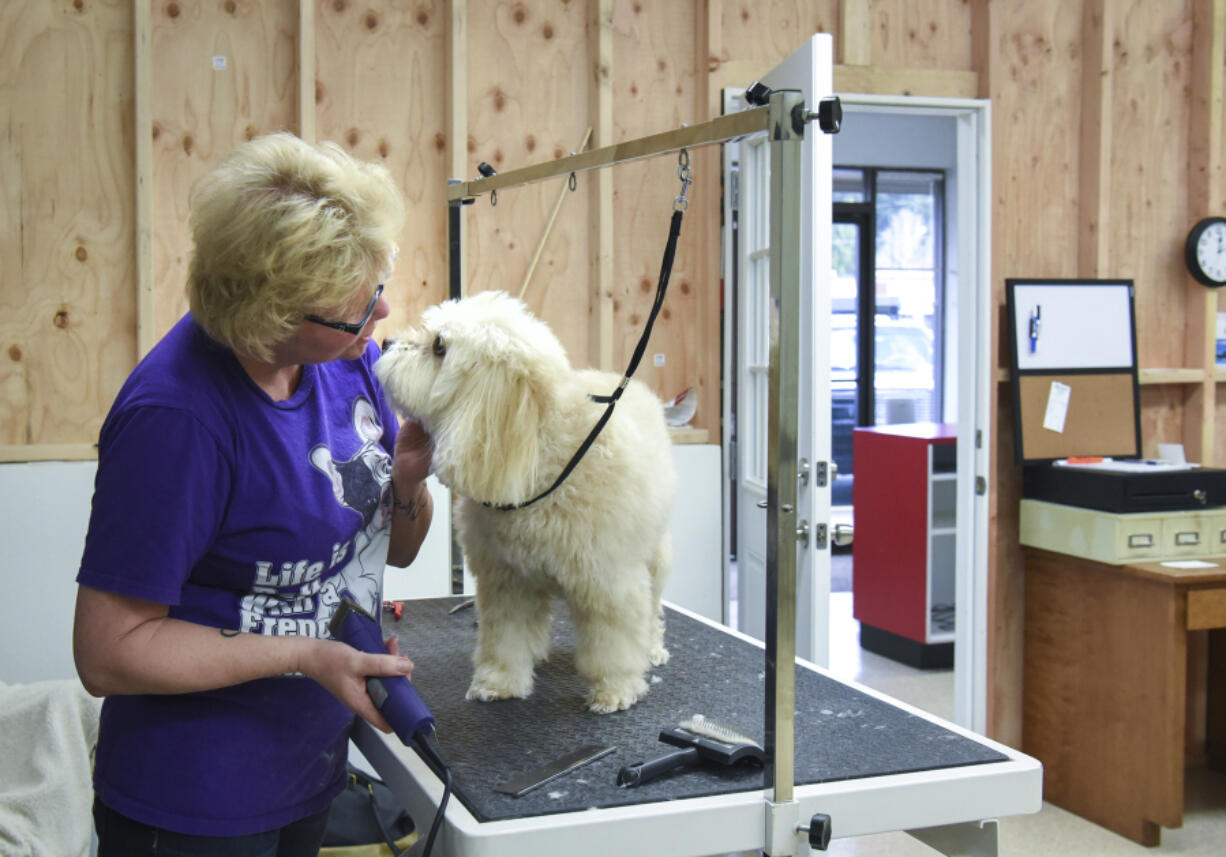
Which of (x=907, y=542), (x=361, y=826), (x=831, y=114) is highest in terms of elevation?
(x=831, y=114)

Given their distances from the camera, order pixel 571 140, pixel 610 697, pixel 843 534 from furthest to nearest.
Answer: pixel 571 140, pixel 843 534, pixel 610 697

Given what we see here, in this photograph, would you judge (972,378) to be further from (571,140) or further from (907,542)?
(571,140)

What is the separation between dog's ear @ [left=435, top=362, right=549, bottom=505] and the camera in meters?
1.60

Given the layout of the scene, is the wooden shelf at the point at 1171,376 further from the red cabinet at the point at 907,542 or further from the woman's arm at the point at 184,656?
the woman's arm at the point at 184,656

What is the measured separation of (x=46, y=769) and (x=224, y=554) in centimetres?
169

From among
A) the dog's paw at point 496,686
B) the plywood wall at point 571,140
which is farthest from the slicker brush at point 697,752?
the plywood wall at point 571,140

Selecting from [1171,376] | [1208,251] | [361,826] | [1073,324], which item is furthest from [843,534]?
[1208,251]

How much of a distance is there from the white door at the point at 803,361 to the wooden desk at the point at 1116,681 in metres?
1.17

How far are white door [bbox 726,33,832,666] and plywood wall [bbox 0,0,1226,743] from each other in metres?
0.27

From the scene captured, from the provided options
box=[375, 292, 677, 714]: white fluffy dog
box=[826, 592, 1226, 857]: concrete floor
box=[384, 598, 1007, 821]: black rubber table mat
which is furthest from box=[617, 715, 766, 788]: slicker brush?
box=[826, 592, 1226, 857]: concrete floor

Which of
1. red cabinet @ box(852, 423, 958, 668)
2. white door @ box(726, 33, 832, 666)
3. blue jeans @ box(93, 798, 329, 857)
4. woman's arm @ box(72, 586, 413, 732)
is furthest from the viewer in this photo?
red cabinet @ box(852, 423, 958, 668)

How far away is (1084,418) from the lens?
4.23m

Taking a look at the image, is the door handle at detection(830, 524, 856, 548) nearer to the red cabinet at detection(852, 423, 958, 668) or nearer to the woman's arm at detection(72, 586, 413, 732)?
the woman's arm at detection(72, 586, 413, 732)

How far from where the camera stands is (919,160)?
27.8 feet
